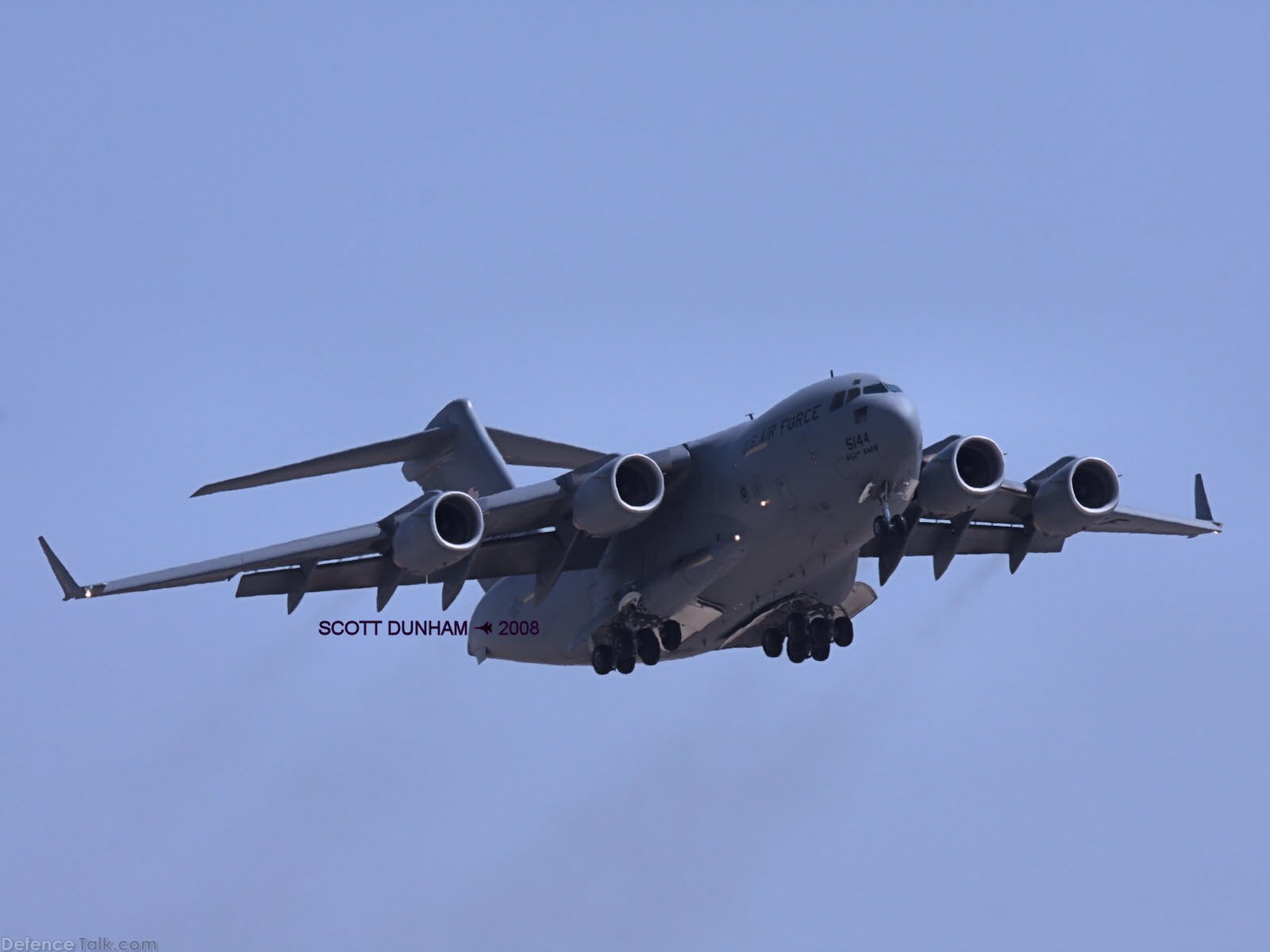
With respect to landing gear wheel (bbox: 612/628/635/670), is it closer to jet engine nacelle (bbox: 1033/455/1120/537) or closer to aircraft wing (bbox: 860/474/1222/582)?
aircraft wing (bbox: 860/474/1222/582)

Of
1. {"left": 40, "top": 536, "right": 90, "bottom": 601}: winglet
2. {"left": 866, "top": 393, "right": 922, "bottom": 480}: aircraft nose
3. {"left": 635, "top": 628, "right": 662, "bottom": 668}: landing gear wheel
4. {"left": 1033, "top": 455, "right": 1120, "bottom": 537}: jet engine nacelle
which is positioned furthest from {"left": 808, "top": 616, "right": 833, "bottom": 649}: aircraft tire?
{"left": 40, "top": 536, "right": 90, "bottom": 601}: winglet

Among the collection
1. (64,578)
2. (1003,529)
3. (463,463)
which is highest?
(463,463)

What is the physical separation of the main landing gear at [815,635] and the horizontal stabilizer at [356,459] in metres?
6.14

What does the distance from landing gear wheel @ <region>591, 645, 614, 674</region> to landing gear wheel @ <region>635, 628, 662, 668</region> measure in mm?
469

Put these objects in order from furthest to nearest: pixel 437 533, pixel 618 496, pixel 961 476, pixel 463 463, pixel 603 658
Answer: pixel 463 463
pixel 603 658
pixel 961 476
pixel 618 496
pixel 437 533

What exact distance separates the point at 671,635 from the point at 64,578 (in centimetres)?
788

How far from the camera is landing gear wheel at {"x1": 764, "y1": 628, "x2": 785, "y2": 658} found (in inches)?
1105

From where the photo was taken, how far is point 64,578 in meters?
24.1

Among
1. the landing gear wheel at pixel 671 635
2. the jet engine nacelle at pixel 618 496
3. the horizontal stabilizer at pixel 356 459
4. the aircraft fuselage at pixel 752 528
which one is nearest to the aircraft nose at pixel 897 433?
the aircraft fuselage at pixel 752 528

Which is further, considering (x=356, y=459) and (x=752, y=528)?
(x=356, y=459)

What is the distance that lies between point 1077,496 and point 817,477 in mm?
4588

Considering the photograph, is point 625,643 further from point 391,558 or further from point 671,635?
point 391,558

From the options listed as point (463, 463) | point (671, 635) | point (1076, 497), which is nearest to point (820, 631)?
point (671, 635)

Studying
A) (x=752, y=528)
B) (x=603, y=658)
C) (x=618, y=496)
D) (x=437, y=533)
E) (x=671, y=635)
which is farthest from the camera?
(x=603, y=658)
